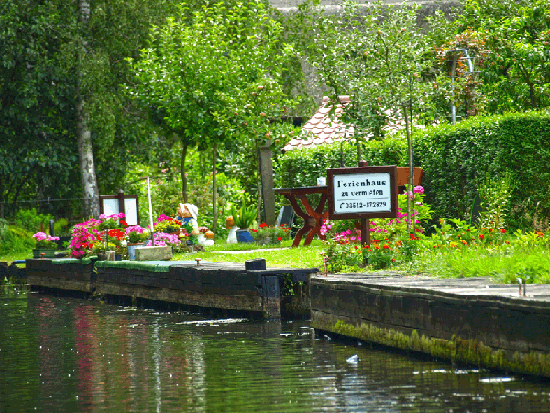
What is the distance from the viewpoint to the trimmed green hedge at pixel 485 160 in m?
15.0

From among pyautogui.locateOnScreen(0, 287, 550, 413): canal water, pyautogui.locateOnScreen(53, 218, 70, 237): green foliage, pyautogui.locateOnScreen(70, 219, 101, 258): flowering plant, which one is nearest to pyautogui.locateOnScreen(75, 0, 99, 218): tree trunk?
pyautogui.locateOnScreen(53, 218, 70, 237): green foliage

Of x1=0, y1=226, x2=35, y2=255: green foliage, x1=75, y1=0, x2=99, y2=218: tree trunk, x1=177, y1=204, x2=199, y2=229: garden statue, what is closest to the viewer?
x1=177, y1=204, x2=199, y2=229: garden statue

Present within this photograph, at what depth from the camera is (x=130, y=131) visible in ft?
93.3

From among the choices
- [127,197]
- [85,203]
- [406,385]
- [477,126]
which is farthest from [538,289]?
[85,203]

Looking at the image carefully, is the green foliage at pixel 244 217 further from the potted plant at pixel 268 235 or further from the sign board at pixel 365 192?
the sign board at pixel 365 192

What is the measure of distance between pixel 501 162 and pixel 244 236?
782 cm

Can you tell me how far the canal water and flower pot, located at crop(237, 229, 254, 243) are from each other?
8607 mm

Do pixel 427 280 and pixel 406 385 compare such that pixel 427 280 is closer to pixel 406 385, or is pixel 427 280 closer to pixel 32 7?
pixel 406 385

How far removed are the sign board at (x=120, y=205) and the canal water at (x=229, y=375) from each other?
7162 millimetres

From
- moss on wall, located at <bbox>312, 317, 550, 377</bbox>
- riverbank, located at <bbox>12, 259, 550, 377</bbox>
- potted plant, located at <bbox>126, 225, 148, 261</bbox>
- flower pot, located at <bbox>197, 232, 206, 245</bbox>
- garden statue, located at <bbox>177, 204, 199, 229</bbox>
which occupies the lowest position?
moss on wall, located at <bbox>312, 317, 550, 377</bbox>

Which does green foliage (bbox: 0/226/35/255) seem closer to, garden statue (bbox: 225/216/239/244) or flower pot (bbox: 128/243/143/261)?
garden statue (bbox: 225/216/239/244)

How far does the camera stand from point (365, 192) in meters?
11.5

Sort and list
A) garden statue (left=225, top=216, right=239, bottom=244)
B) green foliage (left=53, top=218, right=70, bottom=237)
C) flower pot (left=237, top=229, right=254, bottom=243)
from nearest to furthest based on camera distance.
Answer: flower pot (left=237, top=229, right=254, bottom=243), garden statue (left=225, top=216, right=239, bottom=244), green foliage (left=53, top=218, right=70, bottom=237)

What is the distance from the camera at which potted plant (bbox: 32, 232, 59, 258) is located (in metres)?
21.7
